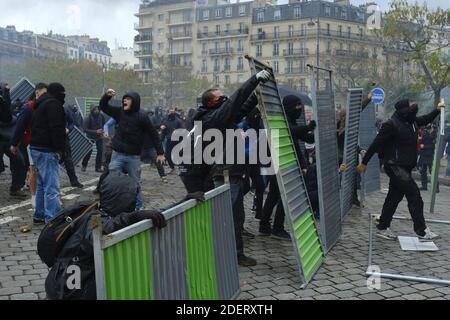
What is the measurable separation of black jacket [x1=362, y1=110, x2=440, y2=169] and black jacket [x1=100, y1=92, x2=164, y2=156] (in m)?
2.95

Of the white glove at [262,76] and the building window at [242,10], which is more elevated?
the building window at [242,10]

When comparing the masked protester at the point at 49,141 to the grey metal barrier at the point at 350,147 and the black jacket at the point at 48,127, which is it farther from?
the grey metal barrier at the point at 350,147

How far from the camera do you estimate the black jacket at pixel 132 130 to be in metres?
7.18

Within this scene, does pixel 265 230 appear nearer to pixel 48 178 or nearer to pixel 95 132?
pixel 48 178

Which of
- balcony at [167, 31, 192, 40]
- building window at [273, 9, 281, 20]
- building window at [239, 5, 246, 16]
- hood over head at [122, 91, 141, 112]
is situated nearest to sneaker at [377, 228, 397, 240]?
hood over head at [122, 91, 141, 112]

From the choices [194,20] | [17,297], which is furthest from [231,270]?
[194,20]

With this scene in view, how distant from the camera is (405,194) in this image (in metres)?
6.90

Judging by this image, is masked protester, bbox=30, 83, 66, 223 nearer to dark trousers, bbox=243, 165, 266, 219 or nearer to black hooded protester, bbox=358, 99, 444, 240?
dark trousers, bbox=243, 165, 266, 219

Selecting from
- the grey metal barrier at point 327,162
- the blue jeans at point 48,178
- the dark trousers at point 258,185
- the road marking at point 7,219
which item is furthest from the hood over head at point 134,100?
the grey metal barrier at point 327,162

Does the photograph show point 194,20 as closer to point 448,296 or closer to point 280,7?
point 280,7

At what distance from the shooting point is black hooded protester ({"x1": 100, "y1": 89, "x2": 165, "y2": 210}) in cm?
718

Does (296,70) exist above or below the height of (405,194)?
above

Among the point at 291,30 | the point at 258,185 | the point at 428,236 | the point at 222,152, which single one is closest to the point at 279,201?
the point at 258,185

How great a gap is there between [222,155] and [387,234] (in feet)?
9.77
